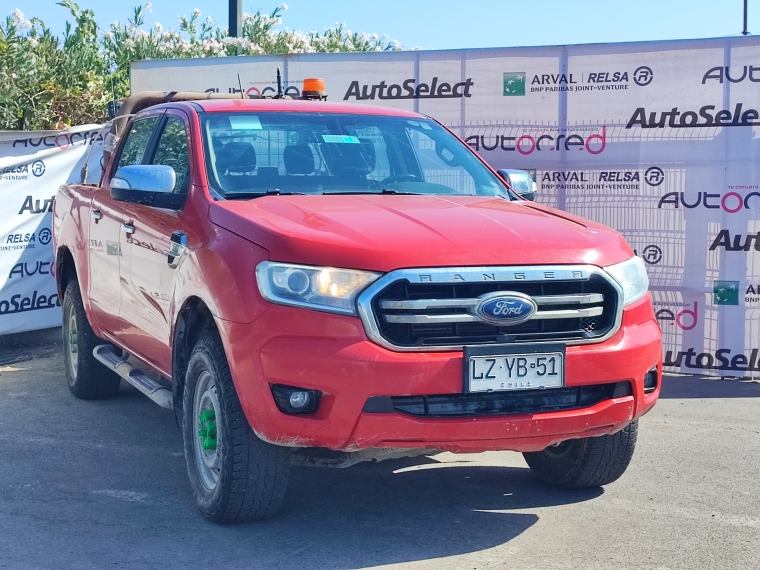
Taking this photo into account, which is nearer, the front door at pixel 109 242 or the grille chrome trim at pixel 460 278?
the grille chrome trim at pixel 460 278

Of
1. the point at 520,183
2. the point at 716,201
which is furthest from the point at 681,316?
the point at 520,183

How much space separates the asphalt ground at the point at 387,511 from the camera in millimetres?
4195

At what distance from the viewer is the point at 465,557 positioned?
13.8ft

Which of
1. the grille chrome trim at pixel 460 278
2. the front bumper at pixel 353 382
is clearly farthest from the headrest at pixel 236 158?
the grille chrome trim at pixel 460 278

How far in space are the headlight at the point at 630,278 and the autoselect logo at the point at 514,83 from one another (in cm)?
422

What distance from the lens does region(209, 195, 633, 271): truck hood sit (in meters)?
4.02

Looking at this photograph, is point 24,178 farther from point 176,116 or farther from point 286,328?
point 286,328

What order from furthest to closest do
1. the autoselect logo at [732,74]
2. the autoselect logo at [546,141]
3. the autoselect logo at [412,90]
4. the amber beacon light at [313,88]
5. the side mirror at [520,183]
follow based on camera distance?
the autoselect logo at [412,90] → the autoselect logo at [546,141] → the autoselect logo at [732,74] → the amber beacon light at [313,88] → the side mirror at [520,183]

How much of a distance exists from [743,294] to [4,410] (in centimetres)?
553

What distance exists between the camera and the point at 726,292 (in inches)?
315

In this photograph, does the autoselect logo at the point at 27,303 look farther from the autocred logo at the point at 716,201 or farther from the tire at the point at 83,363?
the autocred logo at the point at 716,201

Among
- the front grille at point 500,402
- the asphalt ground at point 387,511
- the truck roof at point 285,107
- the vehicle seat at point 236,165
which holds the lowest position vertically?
the asphalt ground at point 387,511

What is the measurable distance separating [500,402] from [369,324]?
2.13 ft

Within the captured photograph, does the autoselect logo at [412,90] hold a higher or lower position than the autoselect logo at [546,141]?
higher
